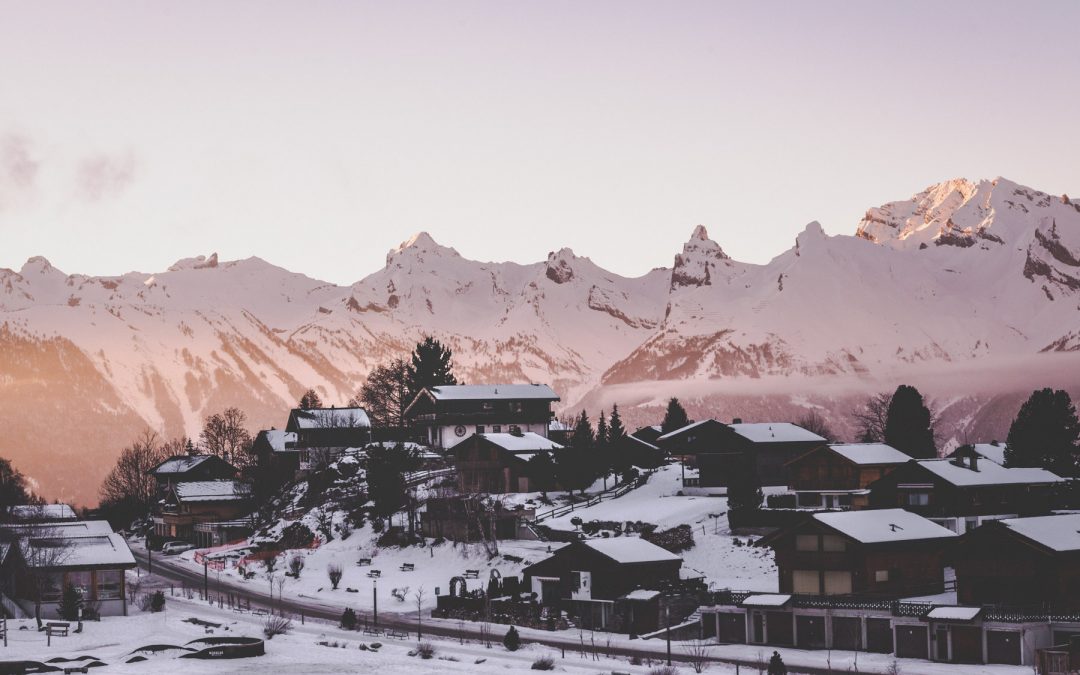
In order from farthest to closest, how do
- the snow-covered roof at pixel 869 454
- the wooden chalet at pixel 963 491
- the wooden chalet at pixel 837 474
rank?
the snow-covered roof at pixel 869 454, the wooden chalet at pixel 837 474, the wooden chalet at pixel 963 491

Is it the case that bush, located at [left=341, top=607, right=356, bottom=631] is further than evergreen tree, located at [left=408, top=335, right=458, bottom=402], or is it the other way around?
evergreen tree, located at [left=408, top=335, right=458, bottom=402]

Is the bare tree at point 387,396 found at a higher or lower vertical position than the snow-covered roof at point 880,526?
higher

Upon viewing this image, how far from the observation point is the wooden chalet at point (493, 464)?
376ft

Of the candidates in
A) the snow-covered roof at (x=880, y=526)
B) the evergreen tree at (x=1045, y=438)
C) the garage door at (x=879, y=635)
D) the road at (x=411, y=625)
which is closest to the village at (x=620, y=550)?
the garage door at (x=879, y=635)

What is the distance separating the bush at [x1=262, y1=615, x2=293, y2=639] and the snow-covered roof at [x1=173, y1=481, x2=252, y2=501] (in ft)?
184

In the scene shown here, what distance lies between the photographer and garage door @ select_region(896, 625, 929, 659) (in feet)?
207

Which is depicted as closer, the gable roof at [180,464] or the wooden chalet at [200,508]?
the wooden chalet at [200,508]

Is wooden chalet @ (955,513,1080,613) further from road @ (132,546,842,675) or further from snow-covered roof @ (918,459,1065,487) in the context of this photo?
snow-covered roof @ (918,459,1065,487)

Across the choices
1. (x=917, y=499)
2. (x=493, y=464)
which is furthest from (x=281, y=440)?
(x=917, y=499)

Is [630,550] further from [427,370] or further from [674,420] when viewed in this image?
[427,370]

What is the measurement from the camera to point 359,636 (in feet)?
243

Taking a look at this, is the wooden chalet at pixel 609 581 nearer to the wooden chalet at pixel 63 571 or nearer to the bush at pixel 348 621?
the bush at pixel 348 621

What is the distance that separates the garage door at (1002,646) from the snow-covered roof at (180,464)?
323ft

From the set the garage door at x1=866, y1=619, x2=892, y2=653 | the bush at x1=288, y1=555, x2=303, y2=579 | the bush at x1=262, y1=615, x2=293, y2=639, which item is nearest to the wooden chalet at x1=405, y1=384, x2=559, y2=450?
the bush at x1=288, y1=555, x2=303, y2=579
